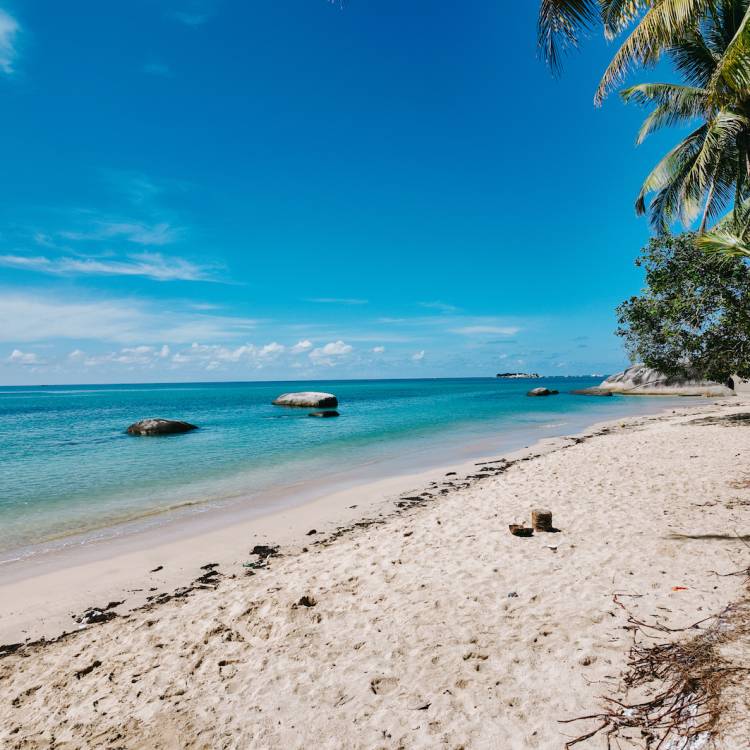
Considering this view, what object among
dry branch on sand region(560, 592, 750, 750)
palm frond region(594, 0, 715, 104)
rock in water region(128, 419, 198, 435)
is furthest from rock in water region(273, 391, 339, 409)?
dry branch on sand region(560, 592, 750, 750)

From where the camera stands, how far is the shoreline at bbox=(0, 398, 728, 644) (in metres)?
6.37

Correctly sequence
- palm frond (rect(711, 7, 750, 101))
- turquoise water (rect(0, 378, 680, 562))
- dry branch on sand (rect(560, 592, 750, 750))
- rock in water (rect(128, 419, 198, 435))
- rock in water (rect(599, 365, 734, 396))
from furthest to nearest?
rock in water (rect(599, 365, 734, 396))
rock in water (rect(128, 419, 198, 435))
turquoise water (rect(0, 378, 680, 562))
palm frond (rect(711, 7, 750, 101))
dry branch on sand (rect(560, 592, 750, 750))

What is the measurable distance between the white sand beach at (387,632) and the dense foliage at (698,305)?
10119mm

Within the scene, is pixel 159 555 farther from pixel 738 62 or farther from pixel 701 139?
pixel 701 139

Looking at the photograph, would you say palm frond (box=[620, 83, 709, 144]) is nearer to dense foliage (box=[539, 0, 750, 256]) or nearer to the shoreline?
dense foliage (box=[539, 0, 750, 256])

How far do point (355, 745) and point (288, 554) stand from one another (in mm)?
4997

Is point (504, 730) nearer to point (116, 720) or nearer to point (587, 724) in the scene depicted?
point (587, 724)

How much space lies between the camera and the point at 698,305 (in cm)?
1603

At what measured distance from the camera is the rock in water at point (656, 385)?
51656mm

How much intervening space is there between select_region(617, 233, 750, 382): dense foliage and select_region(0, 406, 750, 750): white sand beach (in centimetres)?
1012

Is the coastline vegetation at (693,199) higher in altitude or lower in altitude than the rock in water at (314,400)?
higher

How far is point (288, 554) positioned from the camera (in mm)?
8008

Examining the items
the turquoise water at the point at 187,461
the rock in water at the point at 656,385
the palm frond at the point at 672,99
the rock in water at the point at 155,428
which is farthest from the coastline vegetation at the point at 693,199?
the rock in water at the point at 656,385

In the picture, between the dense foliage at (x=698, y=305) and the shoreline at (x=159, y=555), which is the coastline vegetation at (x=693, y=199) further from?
the shoreline at (x=159, y=555)
